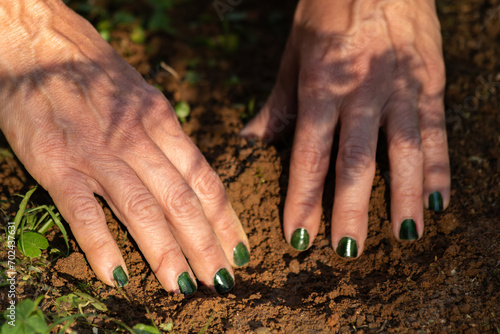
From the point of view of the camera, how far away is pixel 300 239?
220cm

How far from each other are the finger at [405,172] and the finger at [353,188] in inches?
4.8

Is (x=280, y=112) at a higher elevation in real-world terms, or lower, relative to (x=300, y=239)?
higher

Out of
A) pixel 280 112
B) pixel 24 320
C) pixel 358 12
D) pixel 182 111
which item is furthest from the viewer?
pixel 182 111

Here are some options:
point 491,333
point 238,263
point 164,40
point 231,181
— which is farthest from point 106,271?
point 164,40

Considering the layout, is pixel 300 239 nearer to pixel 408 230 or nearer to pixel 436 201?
pixel 408 230

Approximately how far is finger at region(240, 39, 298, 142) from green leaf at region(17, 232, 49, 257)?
1.23m

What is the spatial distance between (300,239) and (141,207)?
2.49ft

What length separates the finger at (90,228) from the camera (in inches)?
72.3

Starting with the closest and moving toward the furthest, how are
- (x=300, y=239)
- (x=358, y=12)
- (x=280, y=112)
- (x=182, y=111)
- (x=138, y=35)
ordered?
1. (x=300, y=239)
2. (x=358, y=12)
3. (x=280, y=112)
4. (x=182, y=111)
5. (x=138, y=35)

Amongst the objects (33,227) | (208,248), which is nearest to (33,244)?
(33,227)

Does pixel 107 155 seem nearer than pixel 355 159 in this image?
Yes

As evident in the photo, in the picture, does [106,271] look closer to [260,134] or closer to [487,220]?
[260,134]

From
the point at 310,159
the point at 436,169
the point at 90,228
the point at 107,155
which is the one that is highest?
the point at 107,155

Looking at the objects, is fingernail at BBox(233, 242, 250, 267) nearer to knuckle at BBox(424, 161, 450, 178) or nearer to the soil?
the soil
